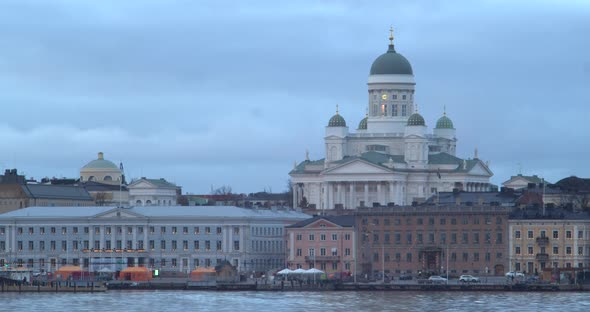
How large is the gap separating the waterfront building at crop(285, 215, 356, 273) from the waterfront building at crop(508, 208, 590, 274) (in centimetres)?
1377

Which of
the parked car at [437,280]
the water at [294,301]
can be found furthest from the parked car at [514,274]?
the water at [294,301]

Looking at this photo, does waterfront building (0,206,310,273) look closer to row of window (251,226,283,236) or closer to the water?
row of window (251,226,283,236)

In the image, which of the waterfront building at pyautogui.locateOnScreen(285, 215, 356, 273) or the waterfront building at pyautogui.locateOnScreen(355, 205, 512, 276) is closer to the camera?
the waterfront building at pyautogui.locateOnScreen(355, 205, 512, 276)

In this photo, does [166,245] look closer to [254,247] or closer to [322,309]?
[254,247]

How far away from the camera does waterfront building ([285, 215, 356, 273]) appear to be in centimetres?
18000

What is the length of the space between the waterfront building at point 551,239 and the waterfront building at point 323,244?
45.2 feet

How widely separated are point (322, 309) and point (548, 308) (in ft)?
39.0

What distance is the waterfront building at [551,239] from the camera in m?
170

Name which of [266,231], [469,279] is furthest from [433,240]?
[266,231]

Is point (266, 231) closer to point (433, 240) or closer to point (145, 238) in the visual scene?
point (145, 238)

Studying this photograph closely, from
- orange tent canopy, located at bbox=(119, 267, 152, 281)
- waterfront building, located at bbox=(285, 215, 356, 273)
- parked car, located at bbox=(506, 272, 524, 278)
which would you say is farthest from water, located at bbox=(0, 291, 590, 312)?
waterfront building, located at bbox=(285, 215, 356, 273)

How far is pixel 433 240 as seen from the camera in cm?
17488

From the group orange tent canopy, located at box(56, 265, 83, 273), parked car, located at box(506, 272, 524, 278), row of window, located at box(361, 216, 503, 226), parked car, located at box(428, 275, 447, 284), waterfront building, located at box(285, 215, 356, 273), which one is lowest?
parked car, located at box(428, 275, 447, 284)

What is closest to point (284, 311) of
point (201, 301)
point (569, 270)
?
point (201, 301)
